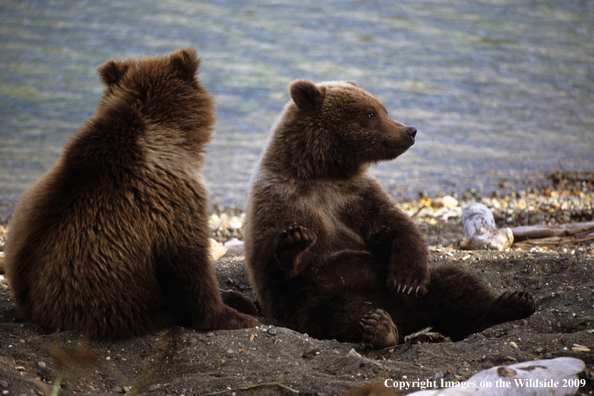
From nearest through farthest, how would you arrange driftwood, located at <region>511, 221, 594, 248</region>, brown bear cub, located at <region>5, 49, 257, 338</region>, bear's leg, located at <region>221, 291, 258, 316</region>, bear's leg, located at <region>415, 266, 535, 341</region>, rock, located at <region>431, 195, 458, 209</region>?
brown bear cub, located at <region>5, 49, 257, 338</region> < bear's leg, located at <region>415, 266, 535, 341</region> < bear's leg, located at <region>221, 291, 258, 316</region> < driftwood, located at <region>511, 221, 594, 248</region> < rock, located at <region>431, 195, 458, 209</region>

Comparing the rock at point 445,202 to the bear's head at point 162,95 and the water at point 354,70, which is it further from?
the bear's head at point 162,95

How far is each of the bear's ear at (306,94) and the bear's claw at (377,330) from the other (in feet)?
5.87

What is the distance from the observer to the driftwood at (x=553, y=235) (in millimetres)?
6328

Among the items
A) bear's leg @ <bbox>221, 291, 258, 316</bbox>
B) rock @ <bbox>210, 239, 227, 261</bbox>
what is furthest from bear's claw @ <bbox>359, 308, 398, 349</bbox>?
rock @ <bbox>210, 239, 227, 261</bbox>

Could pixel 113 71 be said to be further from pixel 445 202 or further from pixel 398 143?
pixel 445 202

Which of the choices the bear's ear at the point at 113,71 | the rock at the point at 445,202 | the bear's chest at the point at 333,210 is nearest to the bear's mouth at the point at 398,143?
the bear's chest at the point at 333,210

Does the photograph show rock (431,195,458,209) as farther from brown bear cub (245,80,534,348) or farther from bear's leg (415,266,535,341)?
bear's leg (415,266,535,341)

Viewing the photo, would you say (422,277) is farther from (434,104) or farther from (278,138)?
(434,104)

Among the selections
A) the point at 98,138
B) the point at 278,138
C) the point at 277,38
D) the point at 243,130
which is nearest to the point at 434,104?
the point at 243,130

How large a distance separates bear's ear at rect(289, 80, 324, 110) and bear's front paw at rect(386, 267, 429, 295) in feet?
4.81

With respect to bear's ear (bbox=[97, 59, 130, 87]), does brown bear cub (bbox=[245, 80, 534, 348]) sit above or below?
below

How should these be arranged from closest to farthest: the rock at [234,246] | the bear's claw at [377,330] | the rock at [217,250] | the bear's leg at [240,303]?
the bear's claw at [377,330]
the bear's leg at [240,303]
the rock at [217,250]
the rock at [234,246]

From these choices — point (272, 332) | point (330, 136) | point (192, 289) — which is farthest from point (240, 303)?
point (330, 136)

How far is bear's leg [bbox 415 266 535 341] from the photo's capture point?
4.02 m
